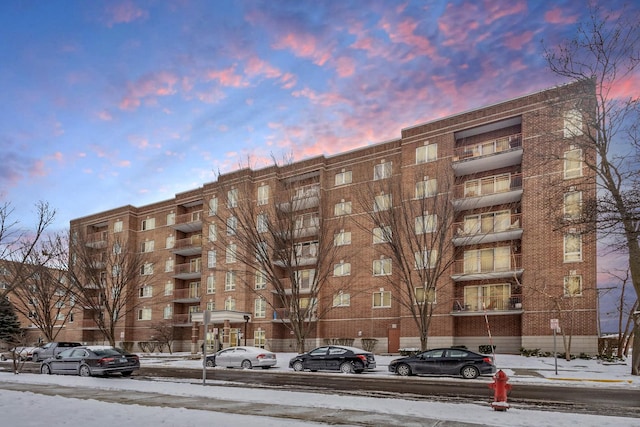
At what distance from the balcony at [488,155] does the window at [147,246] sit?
3657 centimetres

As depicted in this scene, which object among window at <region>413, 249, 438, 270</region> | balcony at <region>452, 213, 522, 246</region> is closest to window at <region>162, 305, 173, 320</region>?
window at <region>413, 249, 438, 270</region>

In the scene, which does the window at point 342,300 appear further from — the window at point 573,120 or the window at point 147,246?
the window at point 147,246

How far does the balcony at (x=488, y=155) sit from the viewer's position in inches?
1391

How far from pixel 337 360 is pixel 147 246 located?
131 ft

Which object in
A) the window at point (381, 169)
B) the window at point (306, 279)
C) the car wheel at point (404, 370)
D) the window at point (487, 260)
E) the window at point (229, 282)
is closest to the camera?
the car wheel at point (404, 370)

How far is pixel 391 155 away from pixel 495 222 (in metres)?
10.3

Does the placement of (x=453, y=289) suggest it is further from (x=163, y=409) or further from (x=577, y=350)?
(x=163, y=409)

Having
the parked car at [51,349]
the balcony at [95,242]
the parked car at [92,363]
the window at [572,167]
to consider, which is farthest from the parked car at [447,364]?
the balcony at [95,242]

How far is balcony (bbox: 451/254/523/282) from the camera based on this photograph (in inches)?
1363

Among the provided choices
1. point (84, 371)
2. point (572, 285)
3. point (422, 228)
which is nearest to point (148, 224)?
point (84, 371)

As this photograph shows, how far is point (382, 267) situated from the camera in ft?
135

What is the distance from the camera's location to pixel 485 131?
3781 cm

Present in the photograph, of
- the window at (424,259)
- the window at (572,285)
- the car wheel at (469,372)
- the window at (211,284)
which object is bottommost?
the car wheel at (469,372)

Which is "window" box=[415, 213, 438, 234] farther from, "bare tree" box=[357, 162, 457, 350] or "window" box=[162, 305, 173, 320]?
"window" box=[162, 305, 173, 320]
